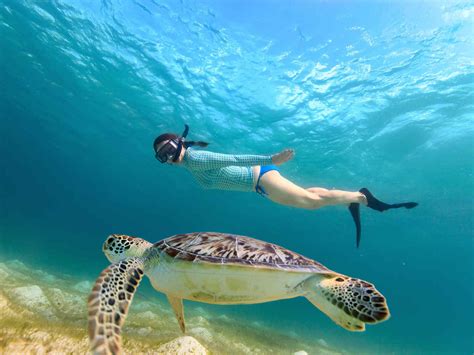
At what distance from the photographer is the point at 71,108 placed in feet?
68.0

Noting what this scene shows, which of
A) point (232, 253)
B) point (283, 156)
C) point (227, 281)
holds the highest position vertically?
point (283, 156)

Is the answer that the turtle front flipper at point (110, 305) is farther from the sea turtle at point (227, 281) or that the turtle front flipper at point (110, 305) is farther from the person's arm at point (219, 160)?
the person's arm at point (219, 160)

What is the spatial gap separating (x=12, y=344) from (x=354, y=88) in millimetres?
13140

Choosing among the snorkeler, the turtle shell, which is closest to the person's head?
the snorkeler

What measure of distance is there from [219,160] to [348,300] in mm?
3238

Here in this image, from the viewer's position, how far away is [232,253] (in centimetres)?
261

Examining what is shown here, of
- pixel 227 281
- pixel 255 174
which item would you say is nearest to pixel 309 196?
pixel 255 174

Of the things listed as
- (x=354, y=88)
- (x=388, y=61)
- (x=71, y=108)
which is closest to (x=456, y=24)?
(x=388, y=61)

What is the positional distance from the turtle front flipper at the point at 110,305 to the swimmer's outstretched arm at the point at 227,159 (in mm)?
2728

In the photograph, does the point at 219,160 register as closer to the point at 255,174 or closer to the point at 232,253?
the point at 255,174

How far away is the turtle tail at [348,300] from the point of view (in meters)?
2.13

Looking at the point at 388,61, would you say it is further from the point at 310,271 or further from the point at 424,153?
the point at 310,271

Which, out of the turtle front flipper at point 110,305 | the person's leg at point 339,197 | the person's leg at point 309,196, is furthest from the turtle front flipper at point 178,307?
the person's leg at point 339,197

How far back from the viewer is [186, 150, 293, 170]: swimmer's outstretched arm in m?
4.81
